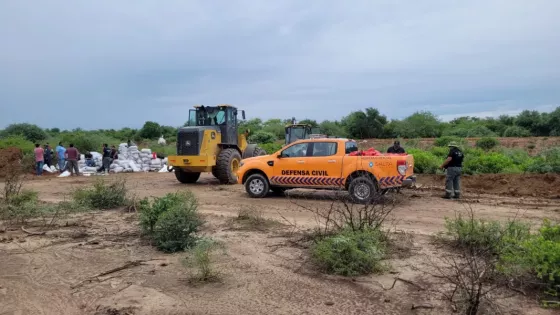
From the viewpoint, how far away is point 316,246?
6.24m

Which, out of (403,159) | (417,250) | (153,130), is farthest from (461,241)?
(153,130)

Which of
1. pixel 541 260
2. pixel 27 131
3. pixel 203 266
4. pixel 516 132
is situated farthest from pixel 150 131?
pixel 541 260

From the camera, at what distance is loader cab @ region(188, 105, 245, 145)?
1631cm

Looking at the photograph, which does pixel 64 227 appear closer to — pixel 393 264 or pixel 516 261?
pixel 393 264

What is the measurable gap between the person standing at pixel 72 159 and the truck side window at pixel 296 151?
1239 cm

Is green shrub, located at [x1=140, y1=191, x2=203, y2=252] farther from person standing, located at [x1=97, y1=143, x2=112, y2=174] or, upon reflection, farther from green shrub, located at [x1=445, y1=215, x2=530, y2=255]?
person standing, located at [x1=97, y1=143, x2=112, y2=174]

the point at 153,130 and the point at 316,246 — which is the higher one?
the point at 153,130

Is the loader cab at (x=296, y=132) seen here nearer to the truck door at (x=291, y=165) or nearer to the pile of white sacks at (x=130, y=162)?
the truck door at (x=291, y=165)

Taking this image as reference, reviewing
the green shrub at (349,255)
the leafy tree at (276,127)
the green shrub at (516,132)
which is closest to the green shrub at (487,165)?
the green shrub at (349,255)

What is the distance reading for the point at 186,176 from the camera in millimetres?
16859

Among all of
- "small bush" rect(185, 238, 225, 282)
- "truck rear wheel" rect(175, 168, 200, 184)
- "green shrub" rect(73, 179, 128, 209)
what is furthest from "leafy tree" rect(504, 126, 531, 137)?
"small bush" rect(185, 238, 225, 282)

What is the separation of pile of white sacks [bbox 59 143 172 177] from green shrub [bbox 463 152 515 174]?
1413 centimetres

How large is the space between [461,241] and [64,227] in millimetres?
6786

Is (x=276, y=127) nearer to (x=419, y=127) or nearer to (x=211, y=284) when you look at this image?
(x=419, y=127)
